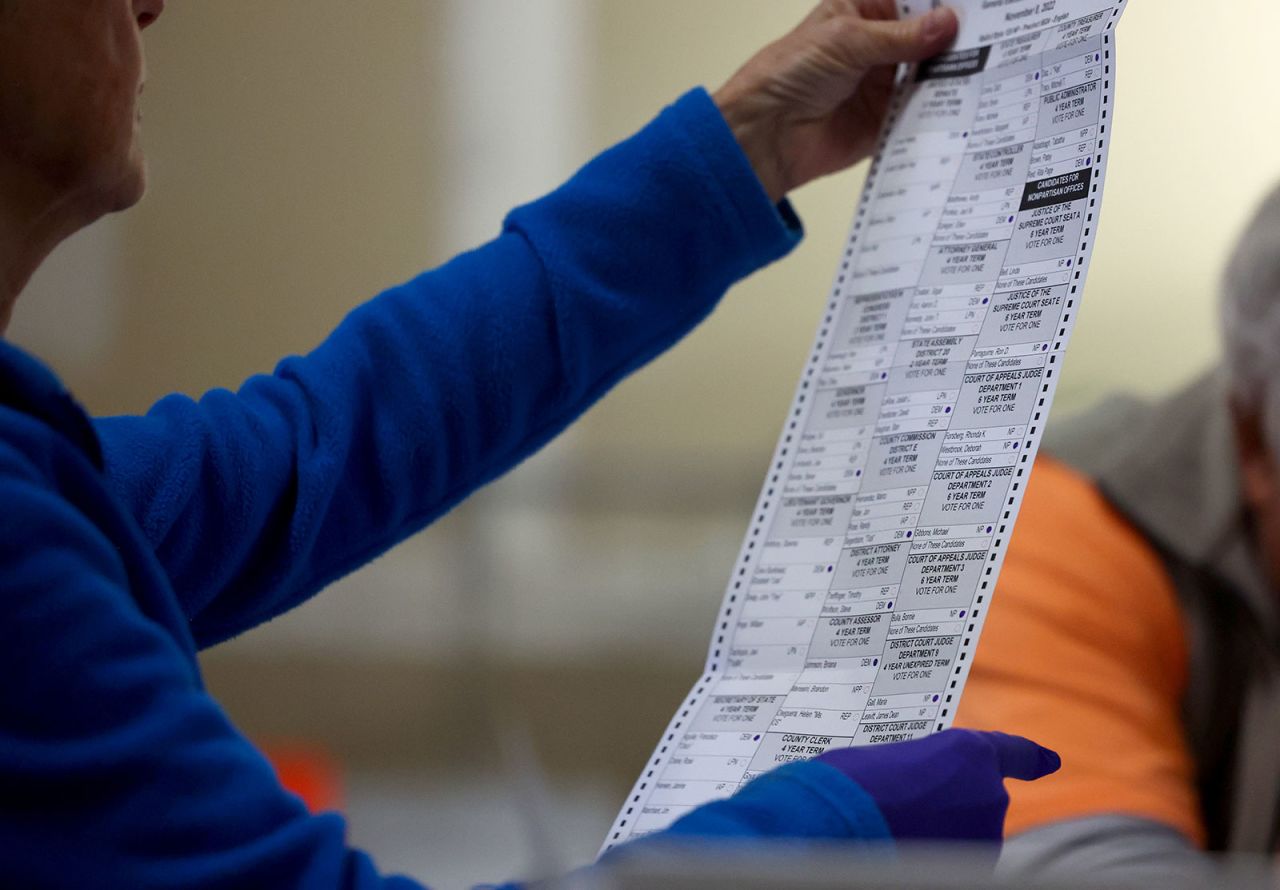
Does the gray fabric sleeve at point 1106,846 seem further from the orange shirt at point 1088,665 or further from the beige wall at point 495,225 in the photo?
the beige wall at point 495,225

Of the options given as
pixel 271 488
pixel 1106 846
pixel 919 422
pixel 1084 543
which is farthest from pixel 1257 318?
pixel 271 488

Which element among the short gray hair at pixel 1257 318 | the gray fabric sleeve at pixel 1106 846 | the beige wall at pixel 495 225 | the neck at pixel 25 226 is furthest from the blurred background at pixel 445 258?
the neck at pixel 25 226

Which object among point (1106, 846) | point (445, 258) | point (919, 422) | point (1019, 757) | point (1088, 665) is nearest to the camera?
point (1019, 757)

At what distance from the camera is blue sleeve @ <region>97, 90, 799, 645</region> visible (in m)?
0.70

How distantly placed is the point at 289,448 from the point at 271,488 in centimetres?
3

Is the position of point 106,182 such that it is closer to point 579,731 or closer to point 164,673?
point 164,673

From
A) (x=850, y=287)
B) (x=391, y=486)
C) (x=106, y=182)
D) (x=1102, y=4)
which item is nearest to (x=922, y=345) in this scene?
(x=850, y=287)

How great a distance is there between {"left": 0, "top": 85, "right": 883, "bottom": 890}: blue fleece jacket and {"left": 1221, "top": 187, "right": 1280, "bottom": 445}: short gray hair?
57 centimetres

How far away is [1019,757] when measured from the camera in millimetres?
534

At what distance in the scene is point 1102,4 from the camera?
0.68 meters

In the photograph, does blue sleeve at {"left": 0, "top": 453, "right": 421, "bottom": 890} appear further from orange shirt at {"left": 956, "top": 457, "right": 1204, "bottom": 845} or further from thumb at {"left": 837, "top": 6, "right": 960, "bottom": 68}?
orange shirt at {"left": 956, "top": 457, "right": 1204, "bottom": 845}

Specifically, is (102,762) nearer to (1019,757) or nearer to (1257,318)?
(1019,757)

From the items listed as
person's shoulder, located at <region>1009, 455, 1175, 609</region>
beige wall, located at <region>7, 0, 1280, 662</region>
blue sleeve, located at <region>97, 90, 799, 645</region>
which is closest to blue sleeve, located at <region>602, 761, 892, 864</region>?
blue sleeve, located at <region>97, 90, 799, 645</region>

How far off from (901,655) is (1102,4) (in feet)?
Answer: 1.15
